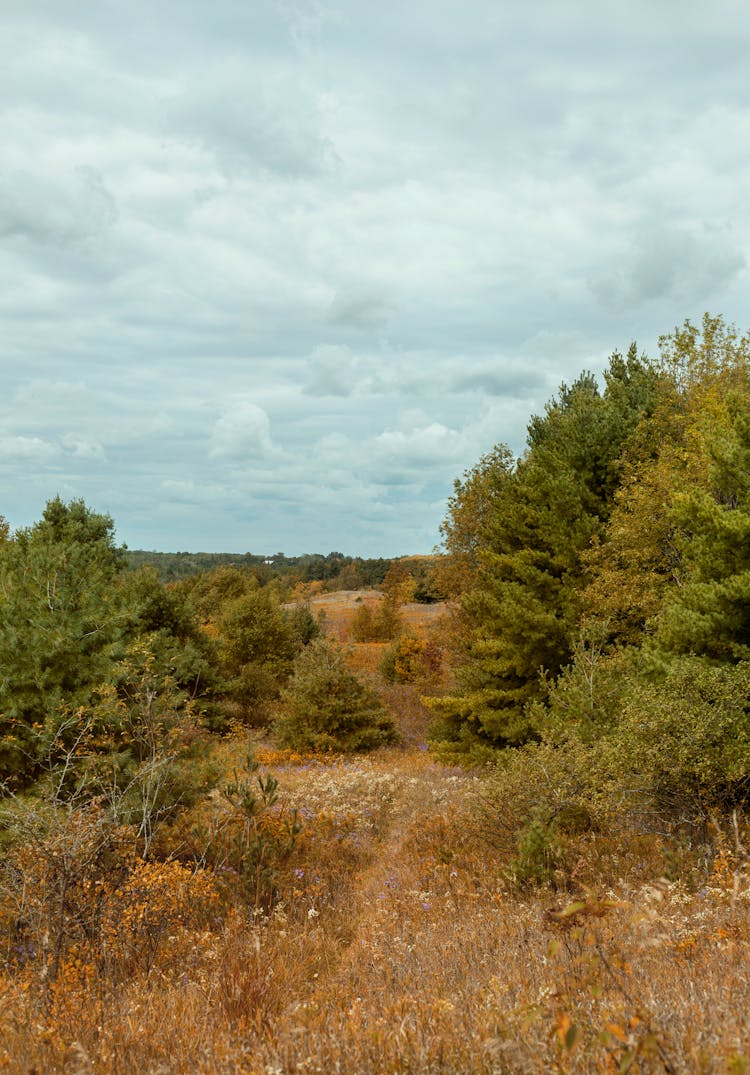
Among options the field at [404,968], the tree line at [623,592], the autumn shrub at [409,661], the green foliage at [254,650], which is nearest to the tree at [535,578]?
the tree line at [623,592]

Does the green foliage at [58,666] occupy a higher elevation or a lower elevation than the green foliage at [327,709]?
higher

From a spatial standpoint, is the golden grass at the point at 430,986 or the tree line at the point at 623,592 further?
the tree line at the point at 623,592

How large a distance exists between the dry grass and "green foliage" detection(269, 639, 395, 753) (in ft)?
56.7

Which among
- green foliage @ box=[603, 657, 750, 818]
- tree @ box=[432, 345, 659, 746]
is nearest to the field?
green foliage @ box=[603, 657, 750, 818]

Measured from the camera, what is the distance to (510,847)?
36.6 feet

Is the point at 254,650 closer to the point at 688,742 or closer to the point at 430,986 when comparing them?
the point at 688,742

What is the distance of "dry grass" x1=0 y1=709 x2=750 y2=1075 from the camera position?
3131 mm

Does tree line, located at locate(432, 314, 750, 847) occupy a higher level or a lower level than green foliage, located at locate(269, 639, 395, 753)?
higher

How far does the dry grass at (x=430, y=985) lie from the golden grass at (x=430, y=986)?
0.08 ft

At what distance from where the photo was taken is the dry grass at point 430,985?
10.3 ft

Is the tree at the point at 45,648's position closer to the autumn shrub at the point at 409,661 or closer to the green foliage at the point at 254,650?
the green foliage at the point at 254,650

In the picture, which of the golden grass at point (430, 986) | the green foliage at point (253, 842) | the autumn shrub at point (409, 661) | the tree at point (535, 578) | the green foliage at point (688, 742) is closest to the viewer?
the golden grass at point (430, 986)

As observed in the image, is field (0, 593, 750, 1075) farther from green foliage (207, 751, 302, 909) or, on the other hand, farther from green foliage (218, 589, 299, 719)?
green foliage (218, 589, 299, 719)

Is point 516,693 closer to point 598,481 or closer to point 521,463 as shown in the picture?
point 598,481
